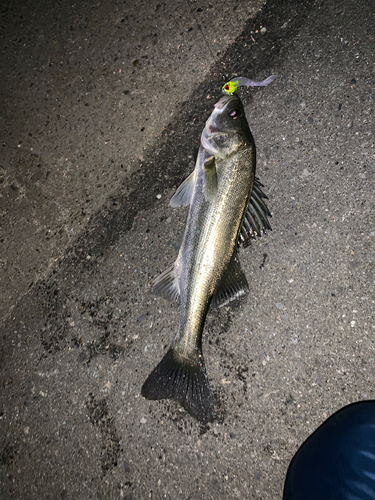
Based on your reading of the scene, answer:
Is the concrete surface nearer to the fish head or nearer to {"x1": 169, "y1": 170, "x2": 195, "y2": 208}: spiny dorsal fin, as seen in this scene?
{"x1": 169, "y1": 170, "x2": 195, "y2": 208}: spiny dorsal fin

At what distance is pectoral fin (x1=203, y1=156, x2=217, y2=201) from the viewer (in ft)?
7.24

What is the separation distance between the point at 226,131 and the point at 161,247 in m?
1.22

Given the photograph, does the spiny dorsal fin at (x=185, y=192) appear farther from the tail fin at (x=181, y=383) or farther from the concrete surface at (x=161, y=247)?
the tail fin at (x=181, y=383)

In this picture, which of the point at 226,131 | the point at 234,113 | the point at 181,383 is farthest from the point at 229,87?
the point at 181,383

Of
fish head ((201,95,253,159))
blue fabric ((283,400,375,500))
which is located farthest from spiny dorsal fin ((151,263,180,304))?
blue fabric ((283,400,375,500))

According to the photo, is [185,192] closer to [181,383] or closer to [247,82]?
[247,82]

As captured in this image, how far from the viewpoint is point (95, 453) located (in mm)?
2752

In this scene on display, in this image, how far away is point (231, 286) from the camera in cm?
231

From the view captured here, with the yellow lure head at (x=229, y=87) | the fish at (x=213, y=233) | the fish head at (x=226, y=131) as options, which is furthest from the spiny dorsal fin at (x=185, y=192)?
the yellow lure head at (x=229, y=87)

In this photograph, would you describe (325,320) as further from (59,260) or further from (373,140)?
(59,260)

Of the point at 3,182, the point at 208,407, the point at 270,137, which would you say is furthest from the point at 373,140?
the point at 3,182

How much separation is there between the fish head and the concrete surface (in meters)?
0.51

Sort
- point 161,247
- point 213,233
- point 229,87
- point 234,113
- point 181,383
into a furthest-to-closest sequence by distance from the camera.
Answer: point 161,247 → point 229,87 → point 181,383 → point 234,113 → point 213,233

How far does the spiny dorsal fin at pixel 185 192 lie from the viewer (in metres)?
2.41
